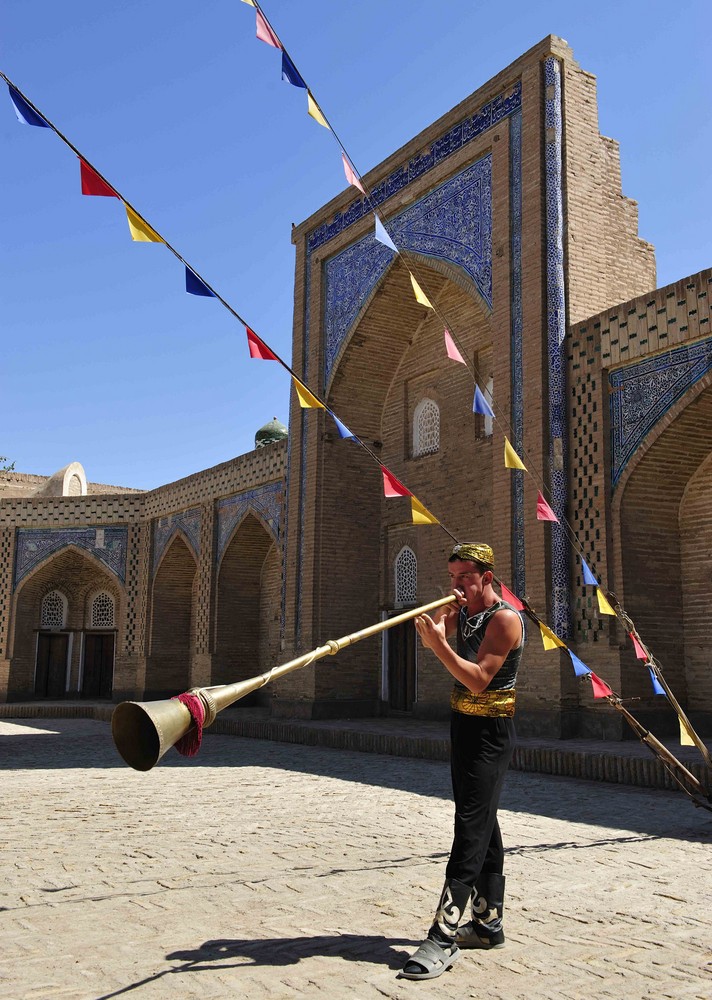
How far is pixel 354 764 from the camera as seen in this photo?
26.4 feet

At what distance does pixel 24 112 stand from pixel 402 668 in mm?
9274

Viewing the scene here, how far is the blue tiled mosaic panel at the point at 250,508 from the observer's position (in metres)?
14.2

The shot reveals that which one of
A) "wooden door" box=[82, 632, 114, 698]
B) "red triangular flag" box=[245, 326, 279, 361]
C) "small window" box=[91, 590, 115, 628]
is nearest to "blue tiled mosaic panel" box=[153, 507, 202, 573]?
"small window" box=[91, 590, 115, 628]

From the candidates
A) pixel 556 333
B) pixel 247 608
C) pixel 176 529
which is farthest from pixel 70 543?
pixel 556 333

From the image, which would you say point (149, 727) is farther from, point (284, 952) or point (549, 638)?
point (549, 638)

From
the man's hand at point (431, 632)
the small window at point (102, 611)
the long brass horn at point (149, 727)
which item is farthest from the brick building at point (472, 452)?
the long brass horn at point (149, 727)

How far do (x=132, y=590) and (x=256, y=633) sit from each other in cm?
341

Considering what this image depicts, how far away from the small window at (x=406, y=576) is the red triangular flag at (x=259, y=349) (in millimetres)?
7604

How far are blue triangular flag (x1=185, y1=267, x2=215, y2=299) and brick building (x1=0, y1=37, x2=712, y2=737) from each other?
492cm

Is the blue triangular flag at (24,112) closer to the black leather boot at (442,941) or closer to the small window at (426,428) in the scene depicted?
the black leather boot at (442,941)

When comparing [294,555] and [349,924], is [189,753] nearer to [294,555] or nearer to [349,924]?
[349,924]

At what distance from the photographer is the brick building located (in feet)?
27.7

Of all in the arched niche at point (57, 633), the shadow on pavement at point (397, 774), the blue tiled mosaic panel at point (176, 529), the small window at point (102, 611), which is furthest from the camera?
the small window at point (102, 611)

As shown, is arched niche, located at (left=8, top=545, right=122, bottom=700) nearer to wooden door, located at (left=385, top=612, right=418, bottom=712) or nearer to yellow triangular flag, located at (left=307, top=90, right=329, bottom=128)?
wooden door, located at (left=385, top=612, right=418, bottom=712)
